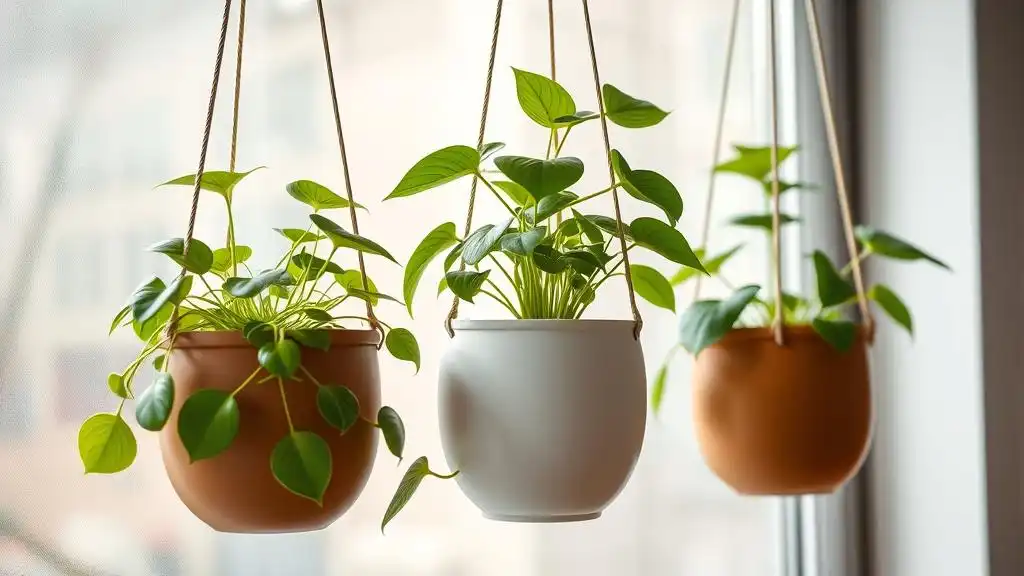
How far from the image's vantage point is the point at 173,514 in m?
1.16

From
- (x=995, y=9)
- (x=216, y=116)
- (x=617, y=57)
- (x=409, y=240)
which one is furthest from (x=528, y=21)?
(x=995, y=9)

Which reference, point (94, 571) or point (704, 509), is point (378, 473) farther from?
point (704, 509)

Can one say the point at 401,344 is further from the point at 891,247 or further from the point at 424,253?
the point at 891,247

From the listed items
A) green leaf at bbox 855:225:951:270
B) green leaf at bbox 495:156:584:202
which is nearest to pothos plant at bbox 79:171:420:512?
green leaf at bbox 495:156:584:202

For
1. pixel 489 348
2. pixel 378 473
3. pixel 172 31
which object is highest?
pixel 172 31

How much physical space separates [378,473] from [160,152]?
494 millimetres

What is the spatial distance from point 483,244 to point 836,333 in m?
0.50

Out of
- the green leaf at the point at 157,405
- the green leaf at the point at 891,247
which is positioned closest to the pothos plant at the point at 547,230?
the green leaf at the point at 157,405

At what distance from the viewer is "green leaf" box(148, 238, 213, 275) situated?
2.68 feet

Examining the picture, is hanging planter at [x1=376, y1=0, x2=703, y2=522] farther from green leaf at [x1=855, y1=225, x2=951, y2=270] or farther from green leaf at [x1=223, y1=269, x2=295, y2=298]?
green leaf at [x1=855, y1=225, x2=951, y2=270]

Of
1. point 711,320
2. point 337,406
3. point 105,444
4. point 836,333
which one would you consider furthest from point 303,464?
point 836,333

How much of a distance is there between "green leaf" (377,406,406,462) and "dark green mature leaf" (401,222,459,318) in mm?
125

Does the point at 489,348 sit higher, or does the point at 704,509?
the point at 489,348

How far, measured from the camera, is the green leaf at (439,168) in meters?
0.91
